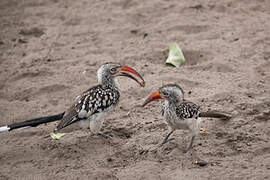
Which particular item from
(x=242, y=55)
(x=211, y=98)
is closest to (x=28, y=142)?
(x=211, y=98)

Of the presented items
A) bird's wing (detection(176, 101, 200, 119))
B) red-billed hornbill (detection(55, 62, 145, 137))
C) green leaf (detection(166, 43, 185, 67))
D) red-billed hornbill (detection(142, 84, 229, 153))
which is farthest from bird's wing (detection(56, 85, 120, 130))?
green leaf (detection(166, 43, 185, 67))

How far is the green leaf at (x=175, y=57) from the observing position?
6.34m

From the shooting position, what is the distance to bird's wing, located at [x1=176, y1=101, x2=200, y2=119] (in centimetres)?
450

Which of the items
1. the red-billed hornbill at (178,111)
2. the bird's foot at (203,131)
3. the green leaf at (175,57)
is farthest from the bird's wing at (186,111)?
the green leaf at (175,57)

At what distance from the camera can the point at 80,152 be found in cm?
484

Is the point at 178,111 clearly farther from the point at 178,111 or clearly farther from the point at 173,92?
the point at 173,92

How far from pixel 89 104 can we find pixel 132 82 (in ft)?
4.79

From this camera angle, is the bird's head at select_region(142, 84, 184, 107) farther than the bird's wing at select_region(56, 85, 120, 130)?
No

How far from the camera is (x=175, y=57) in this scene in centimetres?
640

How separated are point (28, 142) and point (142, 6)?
428 centimetres

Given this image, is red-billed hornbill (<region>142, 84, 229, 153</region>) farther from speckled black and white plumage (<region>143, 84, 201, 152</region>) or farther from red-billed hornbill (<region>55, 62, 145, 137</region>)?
red-billed hornbill (<region>55, 62, 145, 137</region>)

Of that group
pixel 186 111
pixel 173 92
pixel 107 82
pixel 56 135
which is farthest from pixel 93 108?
pixel 186 111

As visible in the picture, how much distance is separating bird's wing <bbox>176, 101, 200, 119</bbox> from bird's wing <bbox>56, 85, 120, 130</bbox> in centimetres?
91

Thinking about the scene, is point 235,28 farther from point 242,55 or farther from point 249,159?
point 249,159
